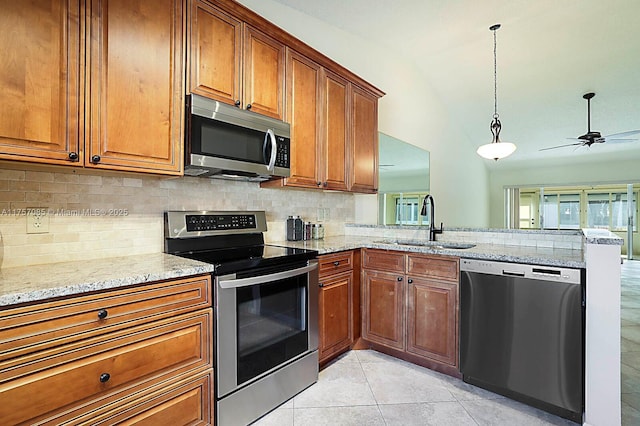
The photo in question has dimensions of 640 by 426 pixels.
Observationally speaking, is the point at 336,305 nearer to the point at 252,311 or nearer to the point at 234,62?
Result: the point at 252,311

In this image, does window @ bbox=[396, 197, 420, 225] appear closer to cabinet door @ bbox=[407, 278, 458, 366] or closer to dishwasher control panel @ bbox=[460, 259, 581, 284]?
cabinet door @ bbox=[407, 278, 458, 366]

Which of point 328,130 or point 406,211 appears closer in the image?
point 328,130

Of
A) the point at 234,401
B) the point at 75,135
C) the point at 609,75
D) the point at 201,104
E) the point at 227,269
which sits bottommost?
the point at 234,401

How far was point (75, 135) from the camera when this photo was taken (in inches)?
54.2

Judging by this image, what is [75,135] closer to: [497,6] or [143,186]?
[143,186]

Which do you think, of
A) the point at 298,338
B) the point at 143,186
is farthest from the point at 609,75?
the point at 143,186

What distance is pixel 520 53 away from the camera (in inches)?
154

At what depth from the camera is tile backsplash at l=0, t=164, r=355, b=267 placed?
1.48 metres

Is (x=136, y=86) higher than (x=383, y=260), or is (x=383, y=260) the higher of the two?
(x=136, y=86)

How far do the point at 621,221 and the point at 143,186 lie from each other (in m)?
10.8

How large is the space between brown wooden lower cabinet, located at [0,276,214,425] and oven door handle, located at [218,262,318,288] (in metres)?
0.08

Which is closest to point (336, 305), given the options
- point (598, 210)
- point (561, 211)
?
point (561, 211)

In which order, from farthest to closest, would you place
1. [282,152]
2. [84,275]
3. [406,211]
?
[406,211], [282,152], [84,275]

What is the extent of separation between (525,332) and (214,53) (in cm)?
243
